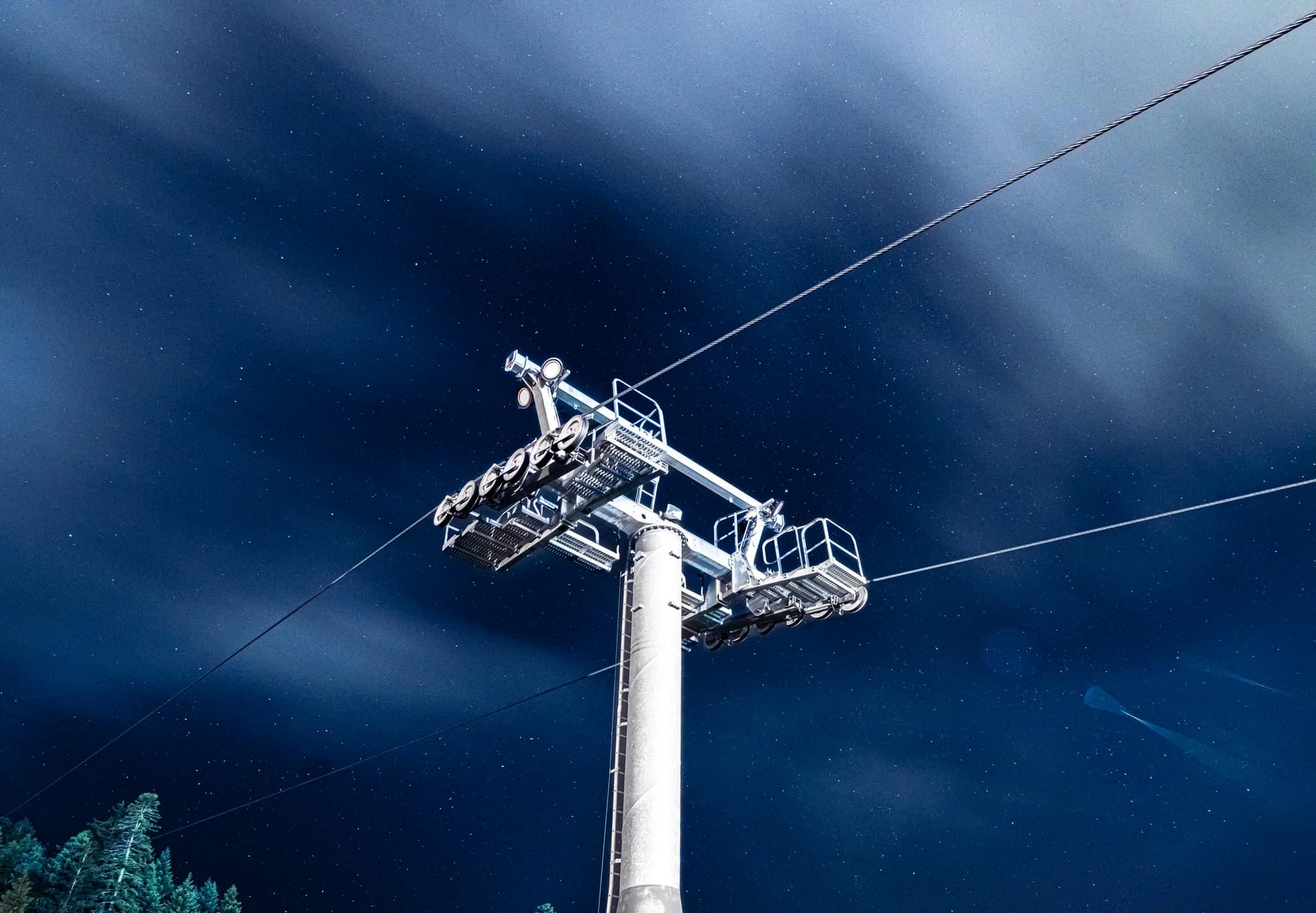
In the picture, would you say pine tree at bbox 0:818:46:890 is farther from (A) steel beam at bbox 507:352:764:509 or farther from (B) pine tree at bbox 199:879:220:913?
(A) steel beam at bbox 507:352:764:509

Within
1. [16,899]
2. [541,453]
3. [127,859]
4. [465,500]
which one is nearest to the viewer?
[541,453]

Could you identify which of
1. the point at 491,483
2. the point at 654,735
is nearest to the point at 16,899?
the point at 491,483

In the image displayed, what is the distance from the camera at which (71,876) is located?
235 ft

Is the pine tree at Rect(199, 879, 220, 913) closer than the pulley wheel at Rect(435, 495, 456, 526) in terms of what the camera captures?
No

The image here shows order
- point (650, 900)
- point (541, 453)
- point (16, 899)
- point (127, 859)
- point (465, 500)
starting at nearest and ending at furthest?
1. point (650, 900)
2. point (541, 453)
3. point (465, 500)
4. point (16, 899)
5. point (127, 859)

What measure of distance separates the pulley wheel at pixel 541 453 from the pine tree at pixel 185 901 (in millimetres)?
71040

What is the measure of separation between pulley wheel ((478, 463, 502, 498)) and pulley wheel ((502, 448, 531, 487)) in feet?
0.67

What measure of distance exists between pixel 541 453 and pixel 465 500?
11.0 feet

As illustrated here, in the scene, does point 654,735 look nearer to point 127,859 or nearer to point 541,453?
point 541,453

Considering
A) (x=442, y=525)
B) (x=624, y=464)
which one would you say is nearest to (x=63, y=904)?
(x=442, y=525)

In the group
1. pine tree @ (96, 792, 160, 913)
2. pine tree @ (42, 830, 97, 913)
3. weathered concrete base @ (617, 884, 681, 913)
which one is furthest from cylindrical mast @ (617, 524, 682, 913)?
pine tree @ (42, 830, 97, 913)

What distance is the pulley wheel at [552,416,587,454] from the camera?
23422mm

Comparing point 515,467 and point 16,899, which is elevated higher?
point 16,899

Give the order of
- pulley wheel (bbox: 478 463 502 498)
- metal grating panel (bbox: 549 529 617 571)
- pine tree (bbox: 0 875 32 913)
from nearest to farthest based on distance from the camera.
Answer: pulley wheel (bbox: 478 463 502 498), metal grating panel (bbox: 549 529 617 571), pine tree (bbox: 0 875 32 913)
